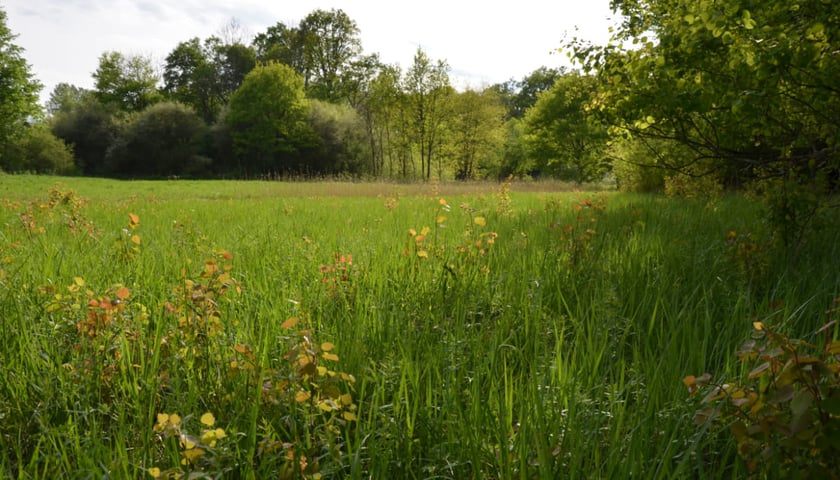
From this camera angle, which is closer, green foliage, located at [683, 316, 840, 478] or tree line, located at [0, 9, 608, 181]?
green foliage, located at [683, 316, 840, 478]

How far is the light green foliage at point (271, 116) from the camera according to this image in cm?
4159

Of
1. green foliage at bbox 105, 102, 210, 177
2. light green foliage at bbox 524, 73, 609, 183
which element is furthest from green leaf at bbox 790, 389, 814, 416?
green foliage at bbox 105, 102, 210, 177

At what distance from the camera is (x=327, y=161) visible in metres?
41.9

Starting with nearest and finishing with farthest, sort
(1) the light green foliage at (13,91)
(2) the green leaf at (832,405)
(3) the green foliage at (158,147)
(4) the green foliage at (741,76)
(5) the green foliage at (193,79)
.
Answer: (2) the green leaf at (832,405) → (4) the green foliage at (741,76) → (1) the light green foliage at (13,91) → (3) the green foliage at (158,147) → (5) the green foliage at (193,79)

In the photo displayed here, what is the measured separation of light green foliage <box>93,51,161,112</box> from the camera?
49.7 metres

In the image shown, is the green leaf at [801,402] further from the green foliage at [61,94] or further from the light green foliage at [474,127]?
the green foliage at [61,94]

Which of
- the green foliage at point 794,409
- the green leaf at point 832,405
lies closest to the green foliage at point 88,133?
the green foliage at point 794,409

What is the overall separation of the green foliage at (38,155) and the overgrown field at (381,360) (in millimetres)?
46354

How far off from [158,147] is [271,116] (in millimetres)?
10962

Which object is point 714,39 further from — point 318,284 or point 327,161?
point 327,161

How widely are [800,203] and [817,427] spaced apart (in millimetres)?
3182

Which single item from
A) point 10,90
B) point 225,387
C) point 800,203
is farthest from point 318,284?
point 10,90

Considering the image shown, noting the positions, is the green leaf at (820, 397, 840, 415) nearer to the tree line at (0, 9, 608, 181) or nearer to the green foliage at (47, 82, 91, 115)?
the tree line at (0, 9, 608, 181)

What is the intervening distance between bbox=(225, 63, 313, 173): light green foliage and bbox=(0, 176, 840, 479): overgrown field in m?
39.8
